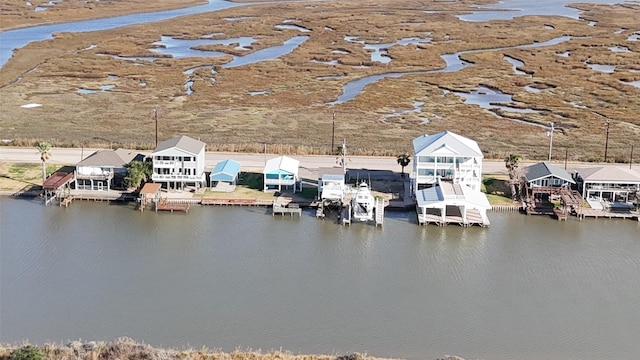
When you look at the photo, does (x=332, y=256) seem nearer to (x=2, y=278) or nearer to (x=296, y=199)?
(x=296, y=199)

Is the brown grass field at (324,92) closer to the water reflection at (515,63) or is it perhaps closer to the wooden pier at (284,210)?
the water reflection at (515,63)

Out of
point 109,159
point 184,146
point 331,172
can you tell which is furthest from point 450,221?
point 109,159

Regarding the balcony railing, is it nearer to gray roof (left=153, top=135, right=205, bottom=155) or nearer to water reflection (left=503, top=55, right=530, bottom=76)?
gray roof (left=153, top=135, right=205, bottom=155)

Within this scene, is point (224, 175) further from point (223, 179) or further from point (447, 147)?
point (447, 147)

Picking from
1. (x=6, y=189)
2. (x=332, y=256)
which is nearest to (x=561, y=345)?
(x=332, y=256)

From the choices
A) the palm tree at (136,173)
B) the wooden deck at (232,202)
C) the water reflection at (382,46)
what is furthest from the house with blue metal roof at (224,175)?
the water reflection at (382,46)

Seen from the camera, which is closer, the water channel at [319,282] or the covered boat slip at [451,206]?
the water channel at [319,282]
